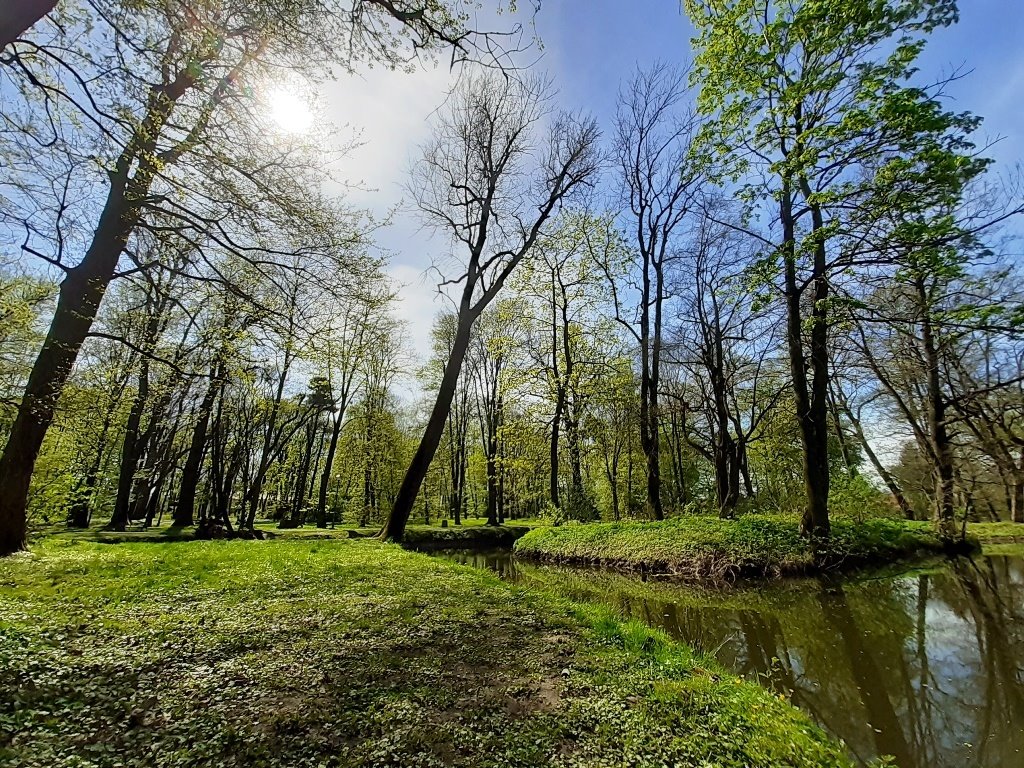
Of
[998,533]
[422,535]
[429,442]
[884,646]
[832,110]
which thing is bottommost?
[422,535]

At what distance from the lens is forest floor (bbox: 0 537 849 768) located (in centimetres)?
261

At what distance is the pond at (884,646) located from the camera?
3.80 metres

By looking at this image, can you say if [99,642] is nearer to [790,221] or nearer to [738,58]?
[738,58]

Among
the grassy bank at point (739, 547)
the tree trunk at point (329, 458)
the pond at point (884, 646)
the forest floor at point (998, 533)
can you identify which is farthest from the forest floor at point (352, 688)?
the tree trunk at point (329, 458)

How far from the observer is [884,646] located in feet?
18.6

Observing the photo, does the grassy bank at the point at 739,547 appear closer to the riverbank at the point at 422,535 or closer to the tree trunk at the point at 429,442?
the tree trunk at the point at 429,442

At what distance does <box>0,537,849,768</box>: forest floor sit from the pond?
100cm

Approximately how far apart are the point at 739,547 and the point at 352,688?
9564 millimetres

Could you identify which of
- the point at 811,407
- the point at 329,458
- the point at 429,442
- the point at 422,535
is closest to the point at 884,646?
the point at 811,407

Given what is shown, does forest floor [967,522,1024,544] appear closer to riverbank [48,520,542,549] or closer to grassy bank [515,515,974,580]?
grassy bank [515,515,974,580]

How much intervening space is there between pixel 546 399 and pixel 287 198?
52.1 feet

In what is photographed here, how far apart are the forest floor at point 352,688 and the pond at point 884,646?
1.00m

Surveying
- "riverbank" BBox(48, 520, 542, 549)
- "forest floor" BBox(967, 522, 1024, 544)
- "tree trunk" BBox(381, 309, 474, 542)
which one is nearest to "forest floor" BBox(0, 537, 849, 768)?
"tree trunk" BBox(381, 309, 474, 542)

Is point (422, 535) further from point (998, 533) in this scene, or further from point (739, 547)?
point (998, 533)
